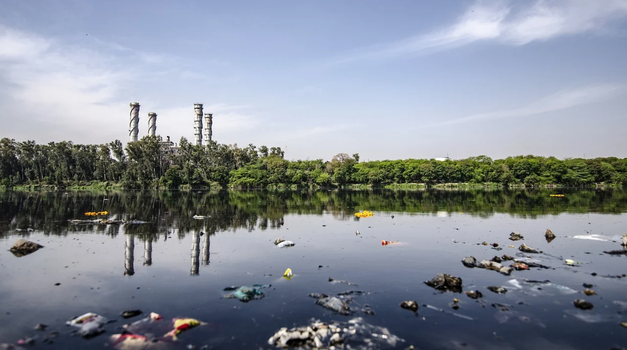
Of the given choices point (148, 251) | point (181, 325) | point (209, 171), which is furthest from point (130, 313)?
point (209, 171)

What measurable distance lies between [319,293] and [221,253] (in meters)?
8.71

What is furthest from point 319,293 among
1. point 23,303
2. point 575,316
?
point 23,303

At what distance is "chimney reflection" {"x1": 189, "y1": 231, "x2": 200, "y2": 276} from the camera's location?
17.5 m

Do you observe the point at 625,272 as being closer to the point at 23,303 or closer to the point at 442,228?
the point at 442,228

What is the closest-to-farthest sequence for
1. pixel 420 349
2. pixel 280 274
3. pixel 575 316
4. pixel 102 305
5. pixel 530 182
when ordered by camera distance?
pixel 420 349
pixel 575 316
pixel 102 305
pixel 280 274
pixel 530 182

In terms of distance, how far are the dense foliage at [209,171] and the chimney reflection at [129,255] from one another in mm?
76106

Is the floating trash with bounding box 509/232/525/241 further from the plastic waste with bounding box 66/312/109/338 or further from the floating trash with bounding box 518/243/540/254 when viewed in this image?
the plastic waste with bounding box 66/312/109/338

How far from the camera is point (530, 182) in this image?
4038 inches

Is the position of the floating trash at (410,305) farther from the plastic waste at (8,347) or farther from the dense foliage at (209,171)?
the dense foliage at (209,171)

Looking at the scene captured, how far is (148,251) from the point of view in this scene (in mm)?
21500

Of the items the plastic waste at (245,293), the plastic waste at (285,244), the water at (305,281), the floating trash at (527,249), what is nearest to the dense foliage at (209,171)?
the water at (305,281)

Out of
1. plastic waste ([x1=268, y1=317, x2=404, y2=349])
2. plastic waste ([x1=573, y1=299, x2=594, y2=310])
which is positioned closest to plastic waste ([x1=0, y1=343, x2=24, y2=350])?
plastic waste ([x1=268, y1=317, x2=404, y2=349])

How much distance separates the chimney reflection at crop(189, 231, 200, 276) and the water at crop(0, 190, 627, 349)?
0.22ft

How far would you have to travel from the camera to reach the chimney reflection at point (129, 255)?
17.4m
